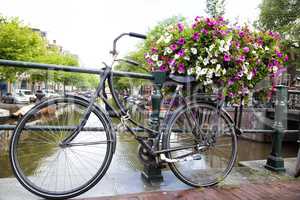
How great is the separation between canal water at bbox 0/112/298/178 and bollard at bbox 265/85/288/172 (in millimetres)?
1757

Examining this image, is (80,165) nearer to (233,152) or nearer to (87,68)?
(87,68)

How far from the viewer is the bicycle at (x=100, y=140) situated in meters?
1.99

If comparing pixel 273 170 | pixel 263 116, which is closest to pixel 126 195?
pixel 273 170

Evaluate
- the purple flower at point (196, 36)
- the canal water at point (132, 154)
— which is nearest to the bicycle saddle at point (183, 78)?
the purple flower at point (196, 36)

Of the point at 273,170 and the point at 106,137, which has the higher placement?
the point at 106,137

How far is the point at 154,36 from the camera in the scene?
2.55 m

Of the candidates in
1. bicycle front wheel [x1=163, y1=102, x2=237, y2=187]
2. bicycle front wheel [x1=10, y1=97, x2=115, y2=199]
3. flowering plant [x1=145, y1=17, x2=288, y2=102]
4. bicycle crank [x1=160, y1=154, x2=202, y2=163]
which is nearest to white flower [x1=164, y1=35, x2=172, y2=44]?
flowering plant [x1=145, y1=17, x2=288, y2=102]

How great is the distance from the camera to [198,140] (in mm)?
2482

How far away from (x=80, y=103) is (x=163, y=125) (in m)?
0.74

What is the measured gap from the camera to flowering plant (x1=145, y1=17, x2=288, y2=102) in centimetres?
229

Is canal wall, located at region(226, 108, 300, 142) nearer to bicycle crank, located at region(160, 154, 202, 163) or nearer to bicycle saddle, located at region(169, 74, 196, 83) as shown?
bicycle crank, located at region(160, 154, 202, 163)

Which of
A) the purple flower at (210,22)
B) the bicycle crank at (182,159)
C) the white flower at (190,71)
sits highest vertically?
the purple flower at (210,22)

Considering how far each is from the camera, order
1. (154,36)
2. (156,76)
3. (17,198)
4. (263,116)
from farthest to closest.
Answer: (263,116), (154,36), (156,76), (17,198)

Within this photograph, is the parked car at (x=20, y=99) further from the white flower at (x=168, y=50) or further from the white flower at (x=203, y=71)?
the white flower at (x=203, y=71)
